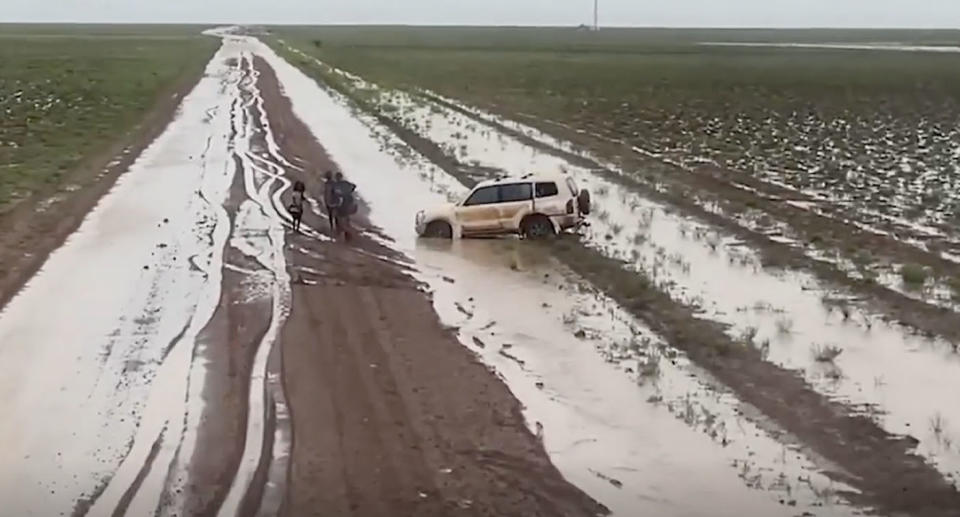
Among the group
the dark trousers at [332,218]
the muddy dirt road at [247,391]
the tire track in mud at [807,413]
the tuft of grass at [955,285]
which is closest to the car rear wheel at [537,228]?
the muddy dirt road at [247,391]

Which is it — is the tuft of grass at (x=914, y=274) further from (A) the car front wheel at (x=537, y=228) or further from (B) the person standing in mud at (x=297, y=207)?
(B) the person standing in mud at (x=297, y=207)

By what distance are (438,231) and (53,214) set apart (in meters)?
A: 8.94

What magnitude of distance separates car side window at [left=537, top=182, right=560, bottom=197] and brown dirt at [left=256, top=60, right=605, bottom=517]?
18.7ft

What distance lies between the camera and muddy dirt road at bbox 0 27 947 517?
11.9 metres

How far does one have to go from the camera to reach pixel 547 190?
27266mm

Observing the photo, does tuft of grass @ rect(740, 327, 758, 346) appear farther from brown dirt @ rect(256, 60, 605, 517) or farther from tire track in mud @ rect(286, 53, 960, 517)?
brown dirt @ rect(256, 60, 605, 517)

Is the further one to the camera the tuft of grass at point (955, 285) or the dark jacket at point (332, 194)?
the dark jacket at point (332, 194)

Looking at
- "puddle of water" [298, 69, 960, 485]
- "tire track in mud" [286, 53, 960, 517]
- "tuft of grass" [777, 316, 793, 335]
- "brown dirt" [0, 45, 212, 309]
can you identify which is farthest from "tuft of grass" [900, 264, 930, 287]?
"brown dirt" [0, 45, 212, 309]

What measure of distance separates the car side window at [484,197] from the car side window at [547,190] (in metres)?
0.88

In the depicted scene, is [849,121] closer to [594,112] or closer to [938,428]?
[594,112]

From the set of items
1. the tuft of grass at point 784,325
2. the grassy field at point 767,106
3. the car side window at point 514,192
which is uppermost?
the car side window at point 514,192

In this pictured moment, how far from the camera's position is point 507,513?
447 inches

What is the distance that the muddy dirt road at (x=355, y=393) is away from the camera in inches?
470

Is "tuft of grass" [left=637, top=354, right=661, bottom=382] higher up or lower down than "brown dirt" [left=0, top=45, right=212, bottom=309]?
higher up
